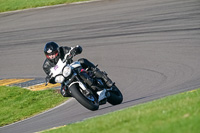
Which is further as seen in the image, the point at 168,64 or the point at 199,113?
the point at 168,64

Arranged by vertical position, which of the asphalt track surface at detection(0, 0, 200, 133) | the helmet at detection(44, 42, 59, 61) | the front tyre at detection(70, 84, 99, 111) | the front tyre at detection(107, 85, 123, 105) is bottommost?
the asphalt track surface at detection(0, 0, 200, 133)

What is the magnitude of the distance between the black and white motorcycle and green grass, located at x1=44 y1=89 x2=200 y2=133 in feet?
6.01

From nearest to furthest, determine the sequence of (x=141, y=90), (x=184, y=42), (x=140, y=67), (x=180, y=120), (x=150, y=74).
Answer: (x=180, y=120) → (x=141, y=90) → (x=150, y=74) → (x=140, y=67) → (x=184, y=42)

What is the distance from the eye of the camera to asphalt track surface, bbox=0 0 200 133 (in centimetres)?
1272

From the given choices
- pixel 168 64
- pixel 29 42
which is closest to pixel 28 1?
pixel 29 42

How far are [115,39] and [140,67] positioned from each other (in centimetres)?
483

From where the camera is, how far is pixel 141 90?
13.3 metres

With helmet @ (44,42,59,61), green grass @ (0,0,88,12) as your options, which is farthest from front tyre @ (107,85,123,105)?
green grass @ (0,0,88,12)

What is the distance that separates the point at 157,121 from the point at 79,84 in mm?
3897

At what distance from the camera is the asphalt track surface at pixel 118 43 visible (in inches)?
501

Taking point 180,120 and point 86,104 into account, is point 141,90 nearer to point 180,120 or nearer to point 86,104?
point 86,104

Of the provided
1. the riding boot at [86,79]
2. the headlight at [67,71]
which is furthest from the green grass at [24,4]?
the headlight at [67,71]

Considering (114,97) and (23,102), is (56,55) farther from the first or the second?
(23,102)

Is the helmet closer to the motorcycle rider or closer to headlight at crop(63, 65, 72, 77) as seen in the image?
the motorcycle rider
